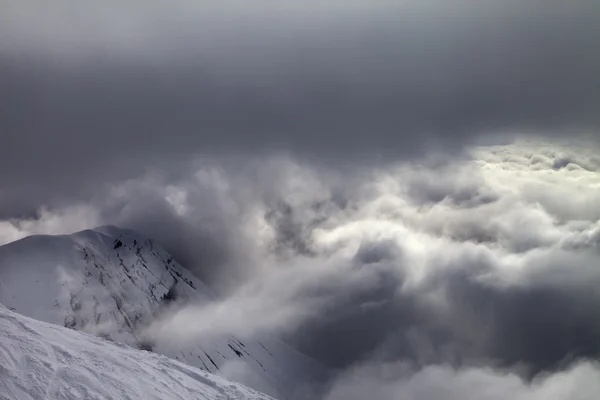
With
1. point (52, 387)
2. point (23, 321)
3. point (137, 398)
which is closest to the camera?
point (52, 387)

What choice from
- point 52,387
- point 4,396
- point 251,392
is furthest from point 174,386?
point 4,396

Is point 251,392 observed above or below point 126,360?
above

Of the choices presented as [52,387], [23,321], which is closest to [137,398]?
[52,387]

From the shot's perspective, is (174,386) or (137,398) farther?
(174,386)

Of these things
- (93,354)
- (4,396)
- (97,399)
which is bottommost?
(4,396)

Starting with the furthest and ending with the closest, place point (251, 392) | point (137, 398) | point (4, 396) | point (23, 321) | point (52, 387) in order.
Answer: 1. point (251, 392)
2. point (23, 321)
3. point (137, 398)
4. point (52, 387)
5. point (4, 396)

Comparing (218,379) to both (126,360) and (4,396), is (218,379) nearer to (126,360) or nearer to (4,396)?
(126,360)
